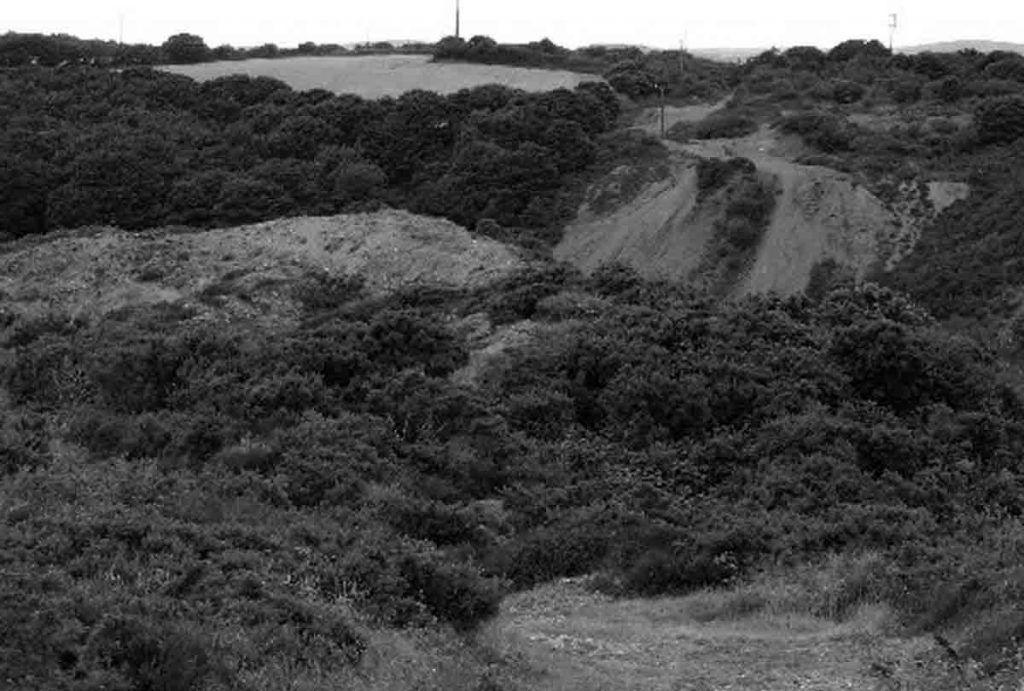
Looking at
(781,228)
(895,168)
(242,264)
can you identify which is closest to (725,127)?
(895,168)

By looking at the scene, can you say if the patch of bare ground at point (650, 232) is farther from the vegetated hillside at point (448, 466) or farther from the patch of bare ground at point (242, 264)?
the vegetated hillside at point (448, 466)

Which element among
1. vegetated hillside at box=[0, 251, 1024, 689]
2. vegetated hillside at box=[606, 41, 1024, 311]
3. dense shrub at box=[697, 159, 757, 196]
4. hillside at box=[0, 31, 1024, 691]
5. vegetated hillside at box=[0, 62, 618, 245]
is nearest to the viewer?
vegetated hillside at box=[0, 251, 1024, 689]

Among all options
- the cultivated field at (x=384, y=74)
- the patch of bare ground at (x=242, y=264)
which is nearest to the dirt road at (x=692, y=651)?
the patch of bare ground at (x=242, y=264)

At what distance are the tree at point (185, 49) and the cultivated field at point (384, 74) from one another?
196 centimetres

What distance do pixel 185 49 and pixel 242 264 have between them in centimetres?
4255

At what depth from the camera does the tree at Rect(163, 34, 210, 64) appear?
6444 cm

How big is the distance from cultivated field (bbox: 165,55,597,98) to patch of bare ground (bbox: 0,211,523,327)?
28973mm

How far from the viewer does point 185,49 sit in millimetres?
65062

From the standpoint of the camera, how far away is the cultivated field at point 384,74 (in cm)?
5728

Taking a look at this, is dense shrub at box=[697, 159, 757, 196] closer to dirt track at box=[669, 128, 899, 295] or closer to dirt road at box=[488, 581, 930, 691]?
dirt track at box=[669, 128, 899, 295]

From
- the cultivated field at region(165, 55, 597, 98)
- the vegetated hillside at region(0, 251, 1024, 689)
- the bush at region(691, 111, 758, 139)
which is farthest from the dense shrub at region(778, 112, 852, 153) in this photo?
the vegetated hillside at region(0, 251, 1024, 689)

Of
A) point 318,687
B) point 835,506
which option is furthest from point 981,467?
point 318,687

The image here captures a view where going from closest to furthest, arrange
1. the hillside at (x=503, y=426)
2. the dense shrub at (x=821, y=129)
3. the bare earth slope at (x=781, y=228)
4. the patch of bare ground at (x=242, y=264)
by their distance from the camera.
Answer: the hillside at (x=503, y=426)
the patch of bare ground at (x=242, y=264)
the bare earth slope at (x=781, y=228)
the dense shrub at (x=821, y=129)

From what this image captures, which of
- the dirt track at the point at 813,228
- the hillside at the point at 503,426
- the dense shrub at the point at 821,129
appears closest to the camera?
the hillside at the point at 503,426
